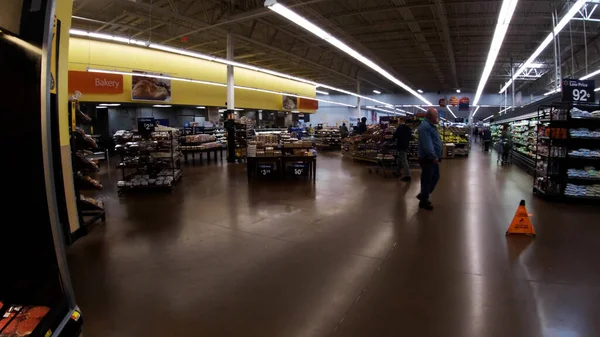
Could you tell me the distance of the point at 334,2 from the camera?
1114cm

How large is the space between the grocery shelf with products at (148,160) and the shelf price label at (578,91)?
8452mm

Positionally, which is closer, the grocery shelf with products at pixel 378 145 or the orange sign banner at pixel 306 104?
the grocery shelf with products at pixel 378 145

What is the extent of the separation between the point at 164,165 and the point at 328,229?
5226 millimetres

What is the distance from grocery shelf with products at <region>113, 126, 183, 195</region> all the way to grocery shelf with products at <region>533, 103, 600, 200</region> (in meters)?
7.91

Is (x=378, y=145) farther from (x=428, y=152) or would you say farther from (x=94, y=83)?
(x=94, y=83)

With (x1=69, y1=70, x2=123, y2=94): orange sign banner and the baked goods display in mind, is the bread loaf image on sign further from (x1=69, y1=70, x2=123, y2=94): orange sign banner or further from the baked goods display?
the baked goods display

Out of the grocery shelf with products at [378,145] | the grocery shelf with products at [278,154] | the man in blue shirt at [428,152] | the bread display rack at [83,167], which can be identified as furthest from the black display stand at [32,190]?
the grocery shelf with products at [378,145]

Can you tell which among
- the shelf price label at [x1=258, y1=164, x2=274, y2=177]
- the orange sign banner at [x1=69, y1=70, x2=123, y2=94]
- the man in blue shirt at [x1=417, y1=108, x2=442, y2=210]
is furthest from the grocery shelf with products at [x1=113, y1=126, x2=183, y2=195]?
the orange sign banner at [x1=69, y1=70, x2=123, y2=94]

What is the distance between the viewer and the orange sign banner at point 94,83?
13.1m

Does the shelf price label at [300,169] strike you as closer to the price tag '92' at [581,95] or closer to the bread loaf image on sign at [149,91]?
the price tag '92' at [581,95]

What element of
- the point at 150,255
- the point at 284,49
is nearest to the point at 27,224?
the point at 150,255

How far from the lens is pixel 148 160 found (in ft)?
25.5

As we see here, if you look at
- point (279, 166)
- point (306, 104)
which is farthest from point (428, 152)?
point (306, 104)

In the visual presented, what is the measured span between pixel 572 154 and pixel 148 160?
889 cm
